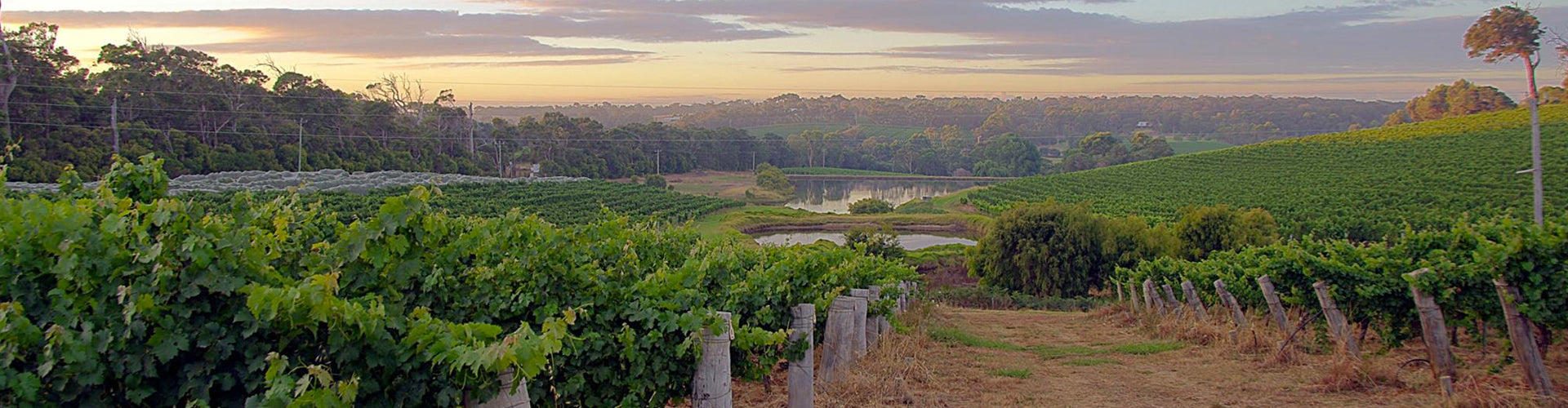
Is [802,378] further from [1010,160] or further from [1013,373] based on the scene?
[1010,160]

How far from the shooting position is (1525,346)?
7488 millimetres

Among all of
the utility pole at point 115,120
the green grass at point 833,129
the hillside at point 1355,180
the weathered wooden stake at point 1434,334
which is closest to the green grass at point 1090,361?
the weathered wooden stake at point 1434,334

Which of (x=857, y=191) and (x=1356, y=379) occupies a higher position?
(x=1356, y=379)

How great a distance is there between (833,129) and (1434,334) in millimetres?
176883

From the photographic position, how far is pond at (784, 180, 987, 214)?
93875 millimetres

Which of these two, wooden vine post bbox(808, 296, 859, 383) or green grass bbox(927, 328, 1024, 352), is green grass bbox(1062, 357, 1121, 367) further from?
wooden vine post bbox(808, 296, 859, 383)

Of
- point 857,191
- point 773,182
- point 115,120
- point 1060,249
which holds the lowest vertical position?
Result: point 857,191

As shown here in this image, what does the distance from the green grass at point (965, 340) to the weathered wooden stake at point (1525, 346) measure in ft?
20.5

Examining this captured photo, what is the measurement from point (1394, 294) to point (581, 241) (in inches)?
300

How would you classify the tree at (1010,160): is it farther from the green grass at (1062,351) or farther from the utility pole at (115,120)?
the green grass at (1062,351)

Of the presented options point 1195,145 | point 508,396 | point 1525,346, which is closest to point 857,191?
point 1195,145

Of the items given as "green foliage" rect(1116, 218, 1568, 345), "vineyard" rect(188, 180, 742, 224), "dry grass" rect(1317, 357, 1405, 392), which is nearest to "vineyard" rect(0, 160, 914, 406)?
"dry grass" rect(1317, 357, 1405, 392)

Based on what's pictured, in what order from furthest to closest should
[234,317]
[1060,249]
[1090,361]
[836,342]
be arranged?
[1060,249]
[1090,361]
[836,342]
[234,317]

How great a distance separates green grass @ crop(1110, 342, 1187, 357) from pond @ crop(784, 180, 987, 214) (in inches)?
2752
